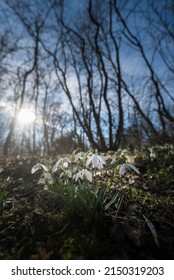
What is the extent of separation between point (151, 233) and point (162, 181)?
Result: 1.70 metres

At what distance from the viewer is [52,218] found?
7.68 feet

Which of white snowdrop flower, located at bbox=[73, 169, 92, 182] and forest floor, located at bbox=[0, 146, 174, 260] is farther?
white snowdrop flower, located at bbox=[73, 169, 92, 182]

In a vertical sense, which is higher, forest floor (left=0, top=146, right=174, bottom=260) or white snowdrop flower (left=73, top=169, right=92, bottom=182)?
white snowdrop flower (left=73, top=169, right=92, bottom=182)

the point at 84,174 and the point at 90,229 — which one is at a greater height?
the point at 84,174

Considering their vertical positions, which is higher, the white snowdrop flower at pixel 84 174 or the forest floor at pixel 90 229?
the white snowdrop flower at pixel 84 174

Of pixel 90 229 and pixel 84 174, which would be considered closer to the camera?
pixel 90 229

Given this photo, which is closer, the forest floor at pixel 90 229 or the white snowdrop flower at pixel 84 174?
the forest floor at pixel 90 229
